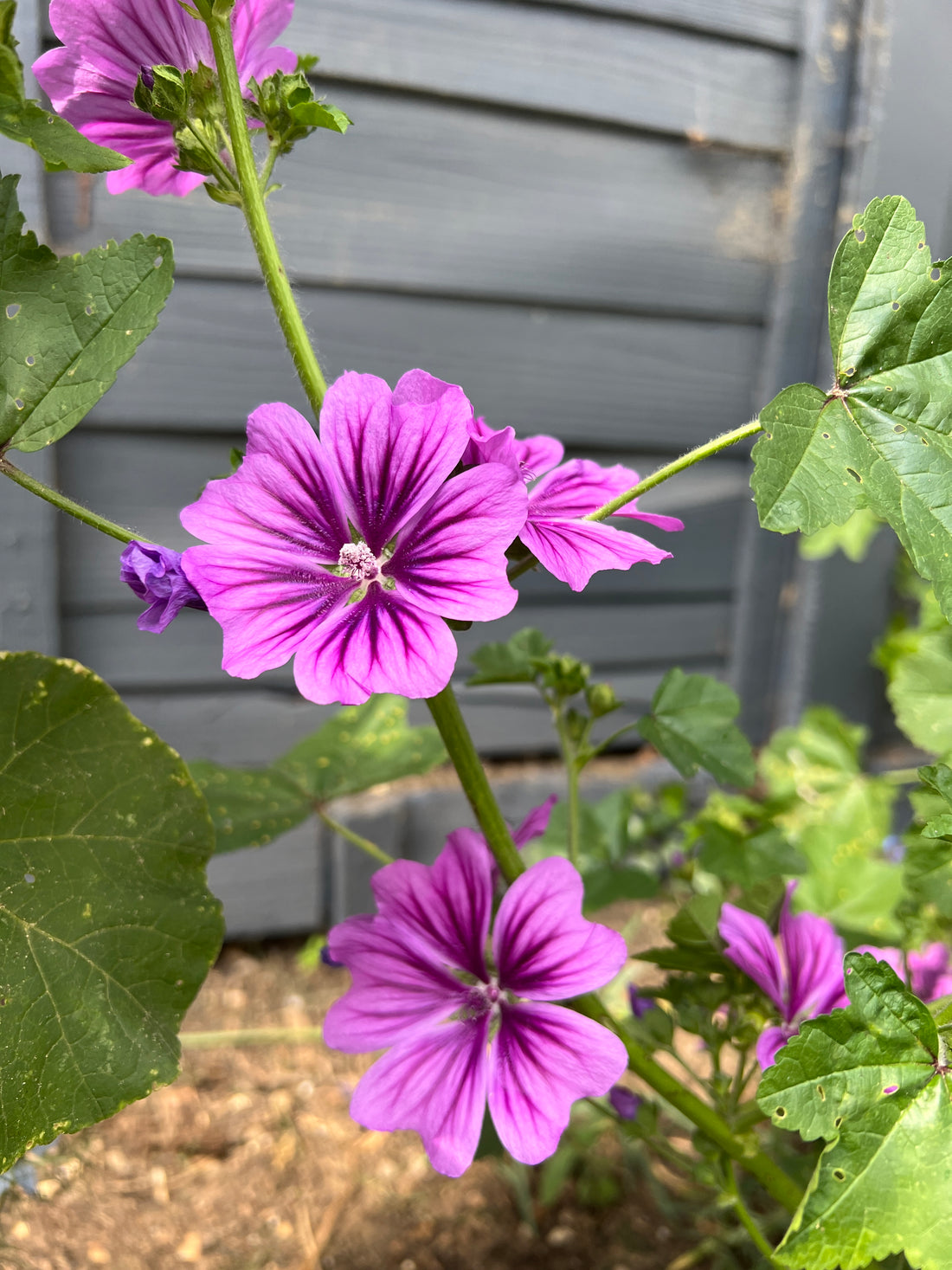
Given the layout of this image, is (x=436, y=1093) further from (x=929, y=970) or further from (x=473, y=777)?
(x=929, y=970)

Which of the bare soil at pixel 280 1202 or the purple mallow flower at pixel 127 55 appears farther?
the bare soil at pixel 280 1202

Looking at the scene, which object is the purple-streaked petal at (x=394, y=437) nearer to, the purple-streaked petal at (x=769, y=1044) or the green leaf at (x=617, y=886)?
the purple-streaked petal at (x=769, y=1044)

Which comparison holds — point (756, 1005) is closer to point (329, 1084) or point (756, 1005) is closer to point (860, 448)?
point (860, 448)

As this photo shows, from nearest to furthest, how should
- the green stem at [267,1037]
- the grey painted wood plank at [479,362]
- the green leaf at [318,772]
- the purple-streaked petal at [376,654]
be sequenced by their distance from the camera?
1. the purple-streaked petal at [376,654]
2. the green leaf at [318,772]
3. the green stem at [267,1037]
4. the grey painted wood plank at [479,362]

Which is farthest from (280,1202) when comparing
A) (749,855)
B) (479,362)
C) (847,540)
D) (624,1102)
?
(847,540)

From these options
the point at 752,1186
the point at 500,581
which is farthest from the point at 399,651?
the point at 752,1186

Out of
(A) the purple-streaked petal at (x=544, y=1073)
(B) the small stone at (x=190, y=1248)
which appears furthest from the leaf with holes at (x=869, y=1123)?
(B) the small stone at (x=190, y=1248)

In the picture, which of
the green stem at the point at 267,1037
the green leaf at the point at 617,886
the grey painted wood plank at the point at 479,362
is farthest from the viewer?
the grey painted wood plank at the point at 479,362

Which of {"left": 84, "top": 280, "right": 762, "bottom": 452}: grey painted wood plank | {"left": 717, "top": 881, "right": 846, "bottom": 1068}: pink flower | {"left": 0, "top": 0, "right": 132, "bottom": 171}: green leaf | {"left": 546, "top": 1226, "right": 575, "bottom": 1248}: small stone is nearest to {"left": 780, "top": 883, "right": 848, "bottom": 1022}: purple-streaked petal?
{"left": 717, "top": 881, "right": 846, "bottom": 1068}: pink flower

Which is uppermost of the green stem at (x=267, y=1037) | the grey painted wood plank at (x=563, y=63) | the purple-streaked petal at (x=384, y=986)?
the grey painted wood plank at (x=563, y=63)
